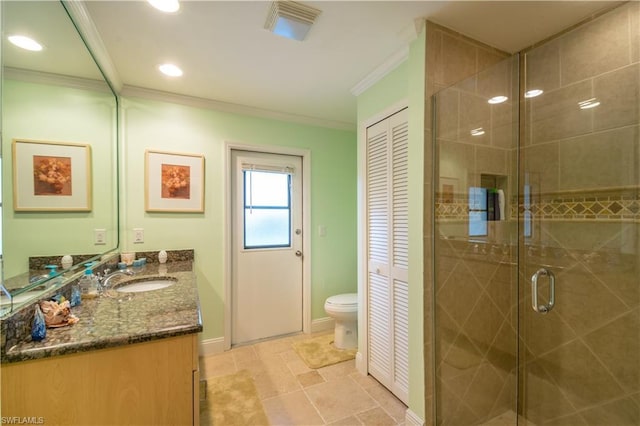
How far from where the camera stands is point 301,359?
7.99ft

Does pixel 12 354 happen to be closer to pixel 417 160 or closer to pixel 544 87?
pixel 417 160

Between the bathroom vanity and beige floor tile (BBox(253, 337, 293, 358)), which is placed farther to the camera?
beige floor tile (BBox(253, 337, 293, 358))

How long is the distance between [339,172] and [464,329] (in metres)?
2.04

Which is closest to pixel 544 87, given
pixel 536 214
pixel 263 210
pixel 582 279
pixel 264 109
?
pixel 536 214

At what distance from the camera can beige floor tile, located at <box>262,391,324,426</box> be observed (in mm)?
1713

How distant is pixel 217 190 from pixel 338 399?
2.02 meters

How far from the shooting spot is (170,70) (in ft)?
6.62

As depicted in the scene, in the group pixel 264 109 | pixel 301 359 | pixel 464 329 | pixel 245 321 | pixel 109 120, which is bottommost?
pixel 301 359

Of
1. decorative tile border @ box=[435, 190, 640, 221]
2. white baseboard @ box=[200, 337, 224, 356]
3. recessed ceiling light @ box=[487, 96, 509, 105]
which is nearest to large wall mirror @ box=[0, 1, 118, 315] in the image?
white baseboard @ box=[200, 337, 224, 356]

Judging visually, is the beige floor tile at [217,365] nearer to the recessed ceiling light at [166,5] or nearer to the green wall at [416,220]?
the green wall at [416,220]

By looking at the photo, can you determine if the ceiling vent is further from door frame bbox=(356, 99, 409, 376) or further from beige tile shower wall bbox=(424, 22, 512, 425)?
door frame bbox=(356, 99, 409, 376)

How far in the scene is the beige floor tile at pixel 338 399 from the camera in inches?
70.3

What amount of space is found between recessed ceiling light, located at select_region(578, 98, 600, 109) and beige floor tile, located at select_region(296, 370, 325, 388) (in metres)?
2.47

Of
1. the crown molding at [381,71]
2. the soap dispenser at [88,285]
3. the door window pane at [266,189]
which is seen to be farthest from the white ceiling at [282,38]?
the soap dispenser at [88,285]
